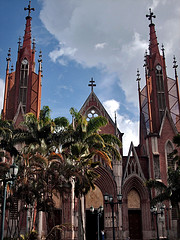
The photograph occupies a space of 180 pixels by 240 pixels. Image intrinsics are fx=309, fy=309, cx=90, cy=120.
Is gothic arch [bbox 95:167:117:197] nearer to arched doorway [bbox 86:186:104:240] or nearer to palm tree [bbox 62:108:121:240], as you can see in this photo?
arched doorway [bbox 86:186:104:240]

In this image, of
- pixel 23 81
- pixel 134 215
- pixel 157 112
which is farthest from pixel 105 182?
pixel 23 81

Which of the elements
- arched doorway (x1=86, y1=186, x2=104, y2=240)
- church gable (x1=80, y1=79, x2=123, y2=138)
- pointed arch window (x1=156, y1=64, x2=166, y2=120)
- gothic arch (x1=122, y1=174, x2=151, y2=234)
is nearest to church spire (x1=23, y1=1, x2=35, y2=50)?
church gable (x1=80, y1=79, x2=123, y2=138)

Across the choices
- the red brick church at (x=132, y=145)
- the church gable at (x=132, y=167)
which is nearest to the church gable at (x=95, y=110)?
the red brick church at (x=132, y=145)

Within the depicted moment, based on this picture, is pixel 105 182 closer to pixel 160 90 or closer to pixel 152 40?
pixel 160 90

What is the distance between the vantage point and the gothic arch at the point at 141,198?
30.0 m

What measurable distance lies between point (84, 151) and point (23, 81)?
18.5 m

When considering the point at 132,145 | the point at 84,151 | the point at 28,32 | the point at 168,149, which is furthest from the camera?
the point at 28,32

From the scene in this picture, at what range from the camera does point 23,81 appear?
35.5m

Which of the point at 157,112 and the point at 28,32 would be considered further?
the point at 28,32

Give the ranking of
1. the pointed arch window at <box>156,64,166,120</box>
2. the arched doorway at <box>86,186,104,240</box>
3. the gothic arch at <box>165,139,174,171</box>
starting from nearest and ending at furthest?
the arched doorway at <box>86,186,104,240</box> < the gothic arch at <box>165,139,174,171</box> < the pointed arch window at <box>156,64,166,120</box>

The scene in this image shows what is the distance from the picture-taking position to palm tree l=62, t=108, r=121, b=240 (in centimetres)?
1911

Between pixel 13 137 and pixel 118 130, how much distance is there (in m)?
15.2

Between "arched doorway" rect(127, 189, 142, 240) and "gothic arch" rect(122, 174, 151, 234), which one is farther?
"arched doorway" rect(127, 189, 142, 240)

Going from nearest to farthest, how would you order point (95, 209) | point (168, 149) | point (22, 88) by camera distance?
point (95, 209), point (168, 149), point (22, 88)
